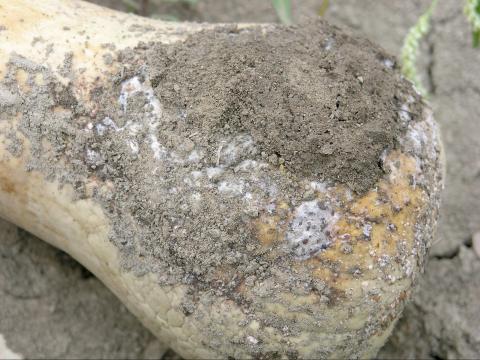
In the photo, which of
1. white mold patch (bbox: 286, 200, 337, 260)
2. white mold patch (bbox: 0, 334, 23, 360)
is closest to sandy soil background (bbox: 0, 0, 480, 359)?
white mold patch (bbox: 0, 334, 23, 360)

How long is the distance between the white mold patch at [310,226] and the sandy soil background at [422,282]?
1.90ft

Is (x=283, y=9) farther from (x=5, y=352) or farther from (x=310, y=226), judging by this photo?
(x=5, y=352)

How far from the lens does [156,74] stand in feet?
4.47

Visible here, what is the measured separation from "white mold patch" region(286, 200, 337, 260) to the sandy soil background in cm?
58

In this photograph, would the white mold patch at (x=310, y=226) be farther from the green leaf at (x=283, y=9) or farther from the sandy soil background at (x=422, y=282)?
the green leaf at (x=283, y=9)

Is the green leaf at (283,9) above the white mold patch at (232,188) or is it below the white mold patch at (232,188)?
above

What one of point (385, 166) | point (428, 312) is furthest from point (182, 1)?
point (428, 312)

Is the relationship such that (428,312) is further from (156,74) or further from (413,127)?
(156,74)

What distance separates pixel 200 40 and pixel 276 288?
628 millimetres

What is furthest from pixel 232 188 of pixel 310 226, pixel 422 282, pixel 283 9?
pixel 422 282

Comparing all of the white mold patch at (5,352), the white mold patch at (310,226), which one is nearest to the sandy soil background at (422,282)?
the white mold patch at (5,352)

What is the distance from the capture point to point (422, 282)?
1918mm

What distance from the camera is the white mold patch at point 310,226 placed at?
4.21 feet

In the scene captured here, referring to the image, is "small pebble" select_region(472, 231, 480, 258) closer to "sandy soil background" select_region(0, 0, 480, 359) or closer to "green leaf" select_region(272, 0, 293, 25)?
"sandy soil background" select_region(0, 0, 480, 359)
